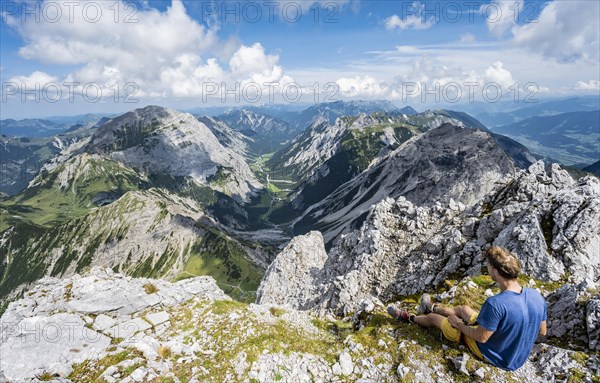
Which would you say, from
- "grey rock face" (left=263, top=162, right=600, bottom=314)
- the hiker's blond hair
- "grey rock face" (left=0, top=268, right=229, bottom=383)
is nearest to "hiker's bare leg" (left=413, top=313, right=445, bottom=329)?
the hiker's blond hair

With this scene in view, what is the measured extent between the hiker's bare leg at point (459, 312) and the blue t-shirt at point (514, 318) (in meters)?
1.34

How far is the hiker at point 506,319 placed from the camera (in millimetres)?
11594

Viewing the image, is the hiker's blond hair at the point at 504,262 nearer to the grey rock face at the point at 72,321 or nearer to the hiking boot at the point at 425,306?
the hiking boot at the point at 425,306

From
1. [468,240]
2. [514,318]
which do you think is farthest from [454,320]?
[468,240]

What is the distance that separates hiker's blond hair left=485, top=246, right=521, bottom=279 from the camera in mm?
11344

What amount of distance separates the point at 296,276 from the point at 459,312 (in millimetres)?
48297

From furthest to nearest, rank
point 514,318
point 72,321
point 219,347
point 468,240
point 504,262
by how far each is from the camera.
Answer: point 468,240 < point 72,321 < point 219,347 < point 514,318 < point 504,262

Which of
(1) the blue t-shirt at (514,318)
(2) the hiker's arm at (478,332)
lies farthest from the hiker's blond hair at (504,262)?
(2) the hiker's arm at (478,332)

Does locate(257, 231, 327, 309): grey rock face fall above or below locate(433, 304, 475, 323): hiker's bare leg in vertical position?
below

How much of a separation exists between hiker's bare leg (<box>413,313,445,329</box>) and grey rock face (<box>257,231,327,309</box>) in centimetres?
2793

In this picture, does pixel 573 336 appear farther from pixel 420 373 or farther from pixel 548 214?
pixel 548 214

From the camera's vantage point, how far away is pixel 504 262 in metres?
11.5

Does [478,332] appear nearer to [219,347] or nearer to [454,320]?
[454,320]

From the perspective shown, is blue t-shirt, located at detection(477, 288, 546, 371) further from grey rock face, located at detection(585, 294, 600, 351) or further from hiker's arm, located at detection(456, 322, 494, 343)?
grey rock face, located at detection(585, 294, 600, 351)
